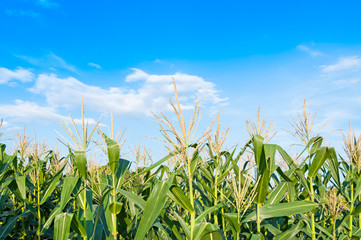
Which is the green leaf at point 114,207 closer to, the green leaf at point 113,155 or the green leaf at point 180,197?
the green leaf at point 113,155

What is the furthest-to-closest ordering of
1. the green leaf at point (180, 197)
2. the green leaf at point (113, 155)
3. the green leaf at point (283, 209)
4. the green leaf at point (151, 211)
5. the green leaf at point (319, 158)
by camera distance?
1. the green leaf at point (319, 158)
2. the green leaf at point (283, 209)
3. the green leaf at point (113, 155)
4. the green leaf at point (180, 197)
5. the green leaf at point (151, 211)

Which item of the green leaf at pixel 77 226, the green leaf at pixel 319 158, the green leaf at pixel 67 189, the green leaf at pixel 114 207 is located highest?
the green leaf at pixel 319 158

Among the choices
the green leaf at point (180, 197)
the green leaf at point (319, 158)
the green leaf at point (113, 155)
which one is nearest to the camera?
the green leaf at point (180, 197)

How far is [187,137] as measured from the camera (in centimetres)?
272

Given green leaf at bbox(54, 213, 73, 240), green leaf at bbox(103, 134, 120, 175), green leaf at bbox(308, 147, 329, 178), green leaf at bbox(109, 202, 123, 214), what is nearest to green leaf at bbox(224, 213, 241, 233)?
green leaf at bbox(109, 202, 123, 214)

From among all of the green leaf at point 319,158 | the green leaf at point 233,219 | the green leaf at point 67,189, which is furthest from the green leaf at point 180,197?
the green leaf at point 319,158

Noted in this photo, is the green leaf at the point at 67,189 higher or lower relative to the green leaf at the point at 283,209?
higher

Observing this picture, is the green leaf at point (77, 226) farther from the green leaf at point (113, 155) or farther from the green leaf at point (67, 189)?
the green leaf at point (113, 155)

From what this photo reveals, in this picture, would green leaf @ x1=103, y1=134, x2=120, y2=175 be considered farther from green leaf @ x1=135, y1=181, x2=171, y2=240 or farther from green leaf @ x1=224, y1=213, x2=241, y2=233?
green leaf @ x1=224, y1=213, x2=241, y2=233

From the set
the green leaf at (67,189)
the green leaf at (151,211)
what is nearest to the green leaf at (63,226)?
the green leaf at (67,189)

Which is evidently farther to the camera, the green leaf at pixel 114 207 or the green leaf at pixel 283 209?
the green leaf at pixel 283 209

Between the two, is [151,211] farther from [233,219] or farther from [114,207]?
[233,219]

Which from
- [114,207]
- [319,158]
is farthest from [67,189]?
[319,158]

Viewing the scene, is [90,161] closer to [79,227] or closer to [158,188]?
[79,227]
